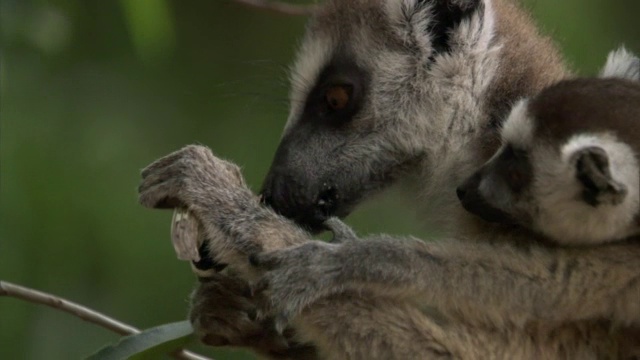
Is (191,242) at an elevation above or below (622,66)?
below

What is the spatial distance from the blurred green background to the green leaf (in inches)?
→ 54.3

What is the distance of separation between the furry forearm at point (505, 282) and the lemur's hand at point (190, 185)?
56cm

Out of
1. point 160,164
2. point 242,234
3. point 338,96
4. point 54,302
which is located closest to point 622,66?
point 338,96

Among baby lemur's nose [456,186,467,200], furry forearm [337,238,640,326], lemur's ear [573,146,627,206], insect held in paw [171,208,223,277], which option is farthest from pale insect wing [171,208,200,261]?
lemur's ear [573,146,627,206]

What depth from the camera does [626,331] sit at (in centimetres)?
449

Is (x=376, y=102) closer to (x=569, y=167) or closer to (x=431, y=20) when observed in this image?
(x=431, y=20)

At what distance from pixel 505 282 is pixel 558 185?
17.4 inches

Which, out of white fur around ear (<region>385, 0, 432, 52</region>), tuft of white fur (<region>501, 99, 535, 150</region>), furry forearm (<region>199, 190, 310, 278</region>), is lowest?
furry forearm (<region>199, 190, 310, 278</region>)

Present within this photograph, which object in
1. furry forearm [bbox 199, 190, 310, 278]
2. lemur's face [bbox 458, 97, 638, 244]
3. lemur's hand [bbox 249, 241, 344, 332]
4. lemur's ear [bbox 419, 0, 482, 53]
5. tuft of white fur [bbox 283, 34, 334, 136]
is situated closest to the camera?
lemur's hand [bbox 249, 241, 344, 332]

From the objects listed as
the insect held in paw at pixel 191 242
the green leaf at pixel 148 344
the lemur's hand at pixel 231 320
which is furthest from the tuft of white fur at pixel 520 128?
the green leaf at pixel 148 344

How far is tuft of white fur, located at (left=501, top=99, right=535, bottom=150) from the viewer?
462 cm

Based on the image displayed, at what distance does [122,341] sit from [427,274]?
112cm

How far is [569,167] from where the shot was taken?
4.48 metres

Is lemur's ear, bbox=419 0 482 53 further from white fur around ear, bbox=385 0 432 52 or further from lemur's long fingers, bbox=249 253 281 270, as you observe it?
lemur's long fingers, bbox=249 253 281 270
